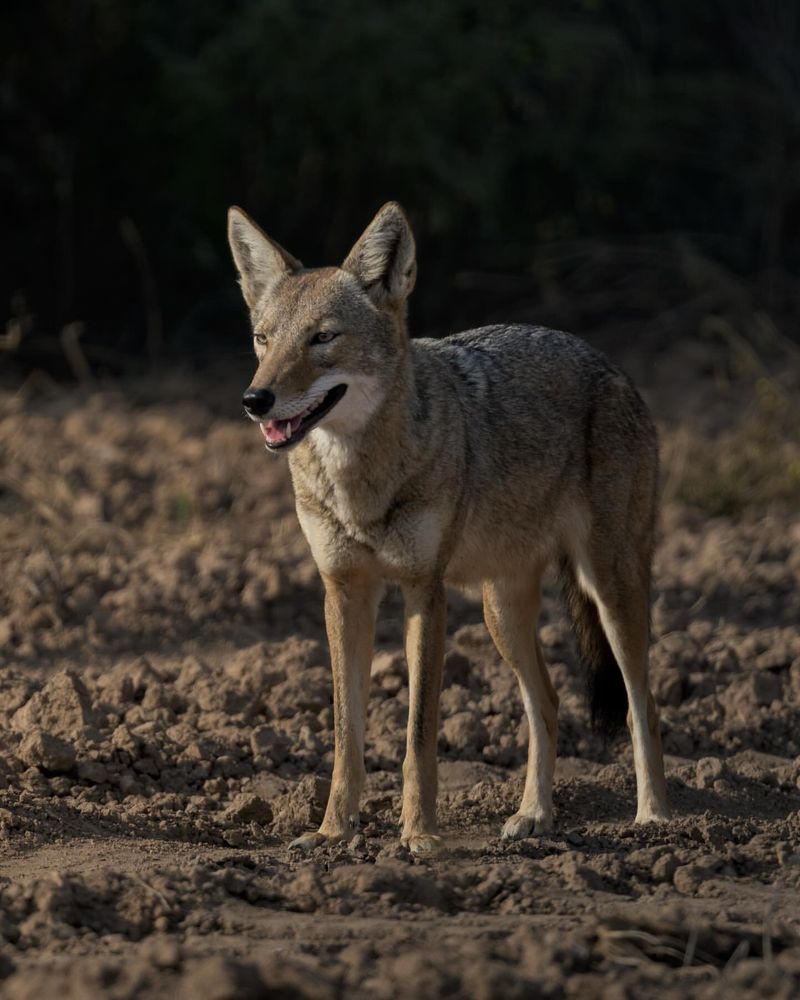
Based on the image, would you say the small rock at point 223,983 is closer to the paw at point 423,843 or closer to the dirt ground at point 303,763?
the dirt ground at point 303,763

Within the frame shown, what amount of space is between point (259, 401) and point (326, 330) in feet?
1.50

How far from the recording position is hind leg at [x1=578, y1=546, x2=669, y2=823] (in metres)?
6.41

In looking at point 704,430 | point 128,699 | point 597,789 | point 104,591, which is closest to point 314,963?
point 597,789

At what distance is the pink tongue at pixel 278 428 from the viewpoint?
551cm

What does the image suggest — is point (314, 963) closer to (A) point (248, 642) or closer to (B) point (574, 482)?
(B) point (574, 482)

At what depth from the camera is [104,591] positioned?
28.3 feet

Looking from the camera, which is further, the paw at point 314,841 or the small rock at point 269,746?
the small rock at point 269,746

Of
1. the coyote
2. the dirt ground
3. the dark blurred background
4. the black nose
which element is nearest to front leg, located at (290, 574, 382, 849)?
the coyote

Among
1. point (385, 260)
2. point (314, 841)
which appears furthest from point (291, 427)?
point (314, 841)

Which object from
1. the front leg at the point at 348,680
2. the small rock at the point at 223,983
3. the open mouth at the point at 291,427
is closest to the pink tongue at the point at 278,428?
the open mouth at the point at 291,427

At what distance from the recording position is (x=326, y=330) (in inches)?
226

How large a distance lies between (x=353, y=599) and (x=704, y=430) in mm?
6662

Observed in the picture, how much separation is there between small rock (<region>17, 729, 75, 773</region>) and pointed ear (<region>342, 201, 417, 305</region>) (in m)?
2.09

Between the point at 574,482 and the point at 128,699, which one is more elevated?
the point at 574,482
